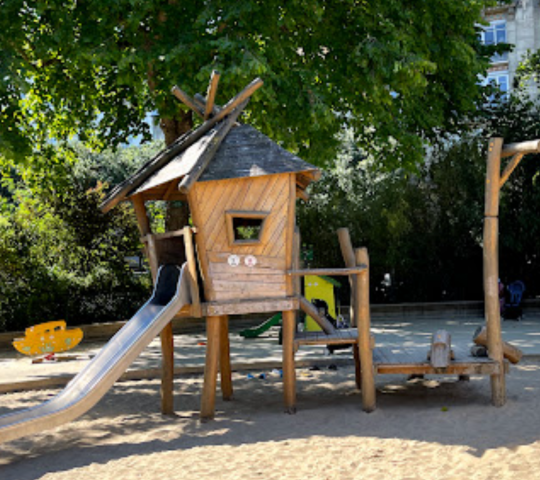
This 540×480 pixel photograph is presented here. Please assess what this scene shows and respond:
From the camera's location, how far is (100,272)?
18359 millimetres

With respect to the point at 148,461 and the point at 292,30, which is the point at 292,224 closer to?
the point at 148,461

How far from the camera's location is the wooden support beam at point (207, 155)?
7.45 metres

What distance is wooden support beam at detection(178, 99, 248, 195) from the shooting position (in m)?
7.45

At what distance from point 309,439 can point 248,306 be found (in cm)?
167

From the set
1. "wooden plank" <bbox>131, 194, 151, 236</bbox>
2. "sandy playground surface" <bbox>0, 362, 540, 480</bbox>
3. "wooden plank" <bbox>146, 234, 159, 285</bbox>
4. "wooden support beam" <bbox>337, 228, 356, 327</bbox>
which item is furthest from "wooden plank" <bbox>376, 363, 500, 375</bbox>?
"wooden plank" <bbox>131, 194, 151, 236</bbox>

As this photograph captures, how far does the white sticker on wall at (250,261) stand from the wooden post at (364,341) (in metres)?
1.17

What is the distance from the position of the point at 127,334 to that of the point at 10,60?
6.23m

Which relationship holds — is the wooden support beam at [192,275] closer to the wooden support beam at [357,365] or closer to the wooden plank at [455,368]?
the wooden plank at [455,368]

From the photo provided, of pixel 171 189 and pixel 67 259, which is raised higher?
pixel 171 189

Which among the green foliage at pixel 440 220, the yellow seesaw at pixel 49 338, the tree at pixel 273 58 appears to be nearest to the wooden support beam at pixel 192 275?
the tree at pixel 273 58

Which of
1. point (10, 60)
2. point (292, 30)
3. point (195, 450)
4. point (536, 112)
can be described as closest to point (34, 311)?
point (10, 60)

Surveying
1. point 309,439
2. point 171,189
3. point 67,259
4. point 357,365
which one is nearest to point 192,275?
Answer: point 171,189

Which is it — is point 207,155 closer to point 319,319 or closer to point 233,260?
point 233,260

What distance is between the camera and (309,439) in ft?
22.8
